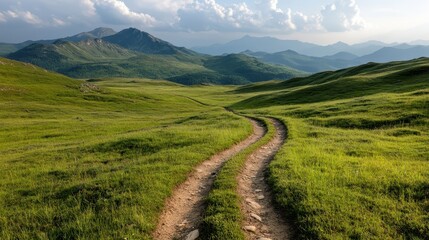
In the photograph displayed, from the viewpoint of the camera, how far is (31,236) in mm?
11133

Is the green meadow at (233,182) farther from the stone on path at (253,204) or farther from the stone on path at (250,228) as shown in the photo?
the stone on path at (253,204)

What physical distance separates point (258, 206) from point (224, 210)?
1.72m

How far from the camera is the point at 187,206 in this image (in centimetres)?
1299

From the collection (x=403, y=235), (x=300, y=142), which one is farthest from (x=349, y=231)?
(x=300, y=142)

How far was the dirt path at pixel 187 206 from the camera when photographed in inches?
434

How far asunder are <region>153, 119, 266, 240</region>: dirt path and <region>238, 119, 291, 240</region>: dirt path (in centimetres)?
173

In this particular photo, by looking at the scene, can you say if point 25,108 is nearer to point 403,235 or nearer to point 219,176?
point 219,176

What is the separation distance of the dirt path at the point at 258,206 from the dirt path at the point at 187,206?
68.2 inches

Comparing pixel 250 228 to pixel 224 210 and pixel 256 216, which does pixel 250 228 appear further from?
pixel 224 210

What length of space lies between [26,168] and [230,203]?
18.3 metres

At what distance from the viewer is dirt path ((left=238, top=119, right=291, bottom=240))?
10648mm

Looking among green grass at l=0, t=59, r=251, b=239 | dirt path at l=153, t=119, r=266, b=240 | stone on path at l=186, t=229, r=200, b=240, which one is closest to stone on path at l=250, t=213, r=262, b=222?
dirt path at l=153, t=119, r=266, b=240

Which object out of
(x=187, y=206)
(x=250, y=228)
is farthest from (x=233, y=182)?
(x=250, y=228)

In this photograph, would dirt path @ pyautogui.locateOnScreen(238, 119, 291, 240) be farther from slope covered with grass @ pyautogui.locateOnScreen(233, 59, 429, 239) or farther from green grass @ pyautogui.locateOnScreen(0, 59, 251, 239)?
green grass @ pyautogui.locateOnScreen(0, 59, 251, 239)
